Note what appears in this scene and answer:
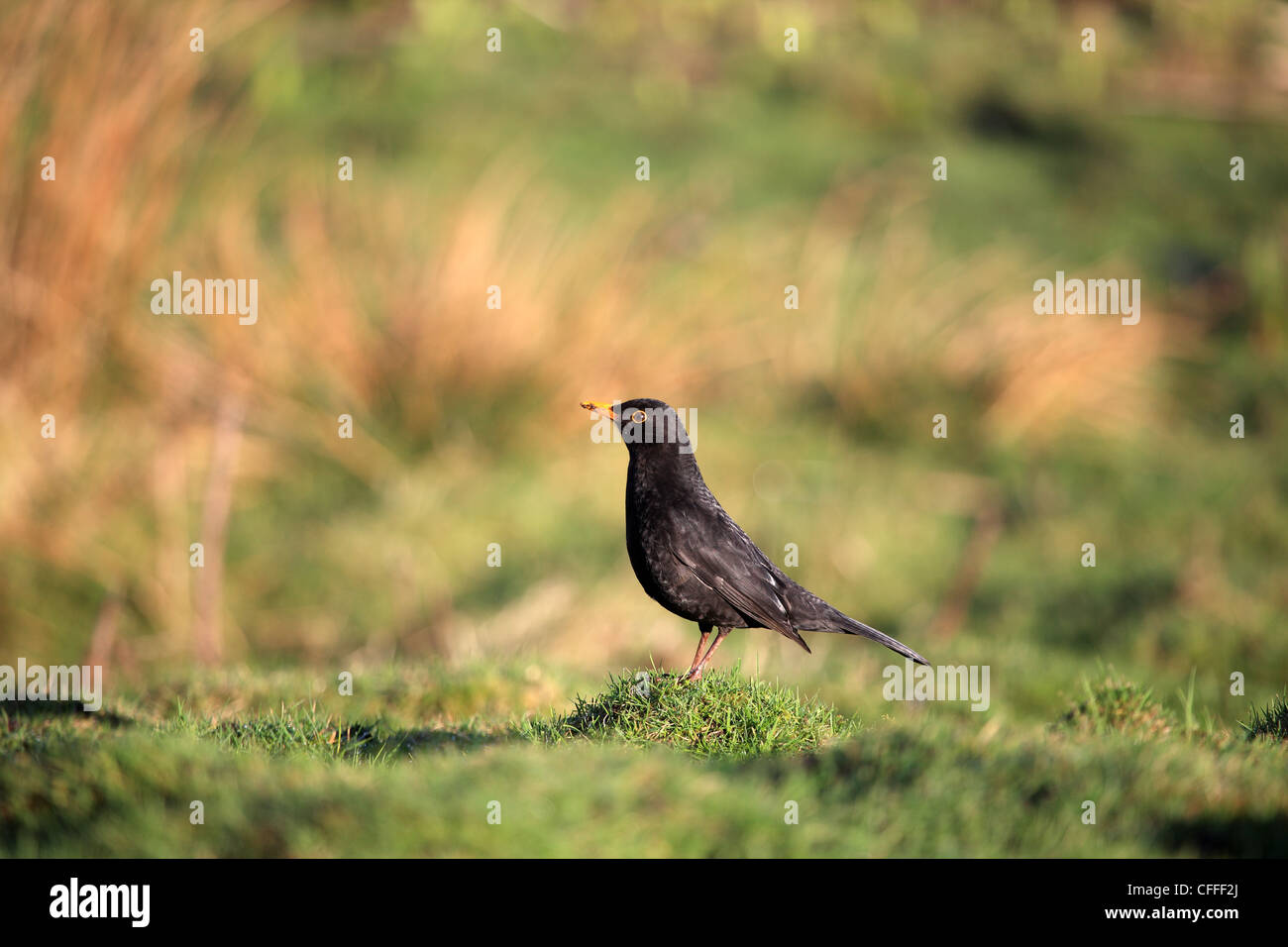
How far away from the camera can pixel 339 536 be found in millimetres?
8852

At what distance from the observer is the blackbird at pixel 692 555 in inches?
167

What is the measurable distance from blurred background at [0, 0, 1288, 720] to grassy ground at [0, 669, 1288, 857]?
4.75ft

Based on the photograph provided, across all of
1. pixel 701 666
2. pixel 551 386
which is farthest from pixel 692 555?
pixel 551 386

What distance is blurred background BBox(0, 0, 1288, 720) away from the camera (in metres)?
7.94

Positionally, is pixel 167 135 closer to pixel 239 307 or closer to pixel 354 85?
pixel 239 307

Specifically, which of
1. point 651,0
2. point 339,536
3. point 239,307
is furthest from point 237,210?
point 651,0

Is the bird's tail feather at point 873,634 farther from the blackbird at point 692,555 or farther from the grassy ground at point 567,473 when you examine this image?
the grassy ground at point 567,473

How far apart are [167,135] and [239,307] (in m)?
1.48

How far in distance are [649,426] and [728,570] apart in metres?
0.66

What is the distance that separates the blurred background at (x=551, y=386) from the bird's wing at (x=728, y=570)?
1.12m

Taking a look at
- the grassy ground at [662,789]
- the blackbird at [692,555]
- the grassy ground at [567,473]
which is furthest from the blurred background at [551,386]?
the grassy ground at [662,789]

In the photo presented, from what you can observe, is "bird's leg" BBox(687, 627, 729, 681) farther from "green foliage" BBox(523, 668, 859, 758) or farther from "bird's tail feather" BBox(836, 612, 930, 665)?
"bird's tail feather" BBox(836, 612, 930, 665)

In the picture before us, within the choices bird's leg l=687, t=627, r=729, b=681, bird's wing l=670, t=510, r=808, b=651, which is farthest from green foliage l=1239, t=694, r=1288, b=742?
bird's leg l=687, t=627, r=729, b=681

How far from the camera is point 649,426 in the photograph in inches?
179
